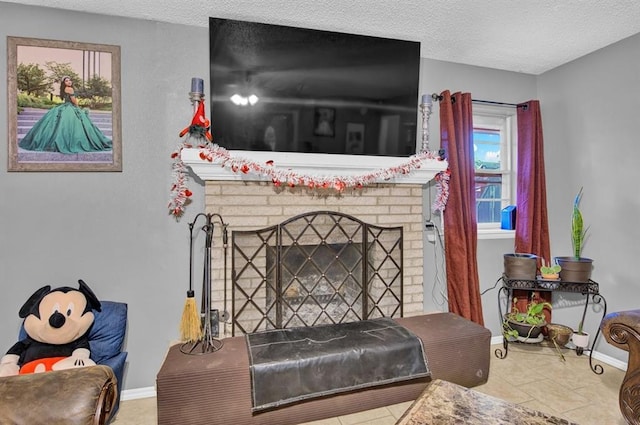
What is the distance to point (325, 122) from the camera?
2340mm

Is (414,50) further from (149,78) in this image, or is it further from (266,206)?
(149,78)

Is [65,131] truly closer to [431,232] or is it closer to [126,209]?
[126,209]

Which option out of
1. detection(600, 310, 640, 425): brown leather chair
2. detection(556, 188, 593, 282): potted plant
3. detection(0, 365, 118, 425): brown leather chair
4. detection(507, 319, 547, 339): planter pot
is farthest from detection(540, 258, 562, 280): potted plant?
detection(0, 365, 118, 425): brown leather chair

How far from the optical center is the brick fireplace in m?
2.21

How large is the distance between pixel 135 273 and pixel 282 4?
6.22ft

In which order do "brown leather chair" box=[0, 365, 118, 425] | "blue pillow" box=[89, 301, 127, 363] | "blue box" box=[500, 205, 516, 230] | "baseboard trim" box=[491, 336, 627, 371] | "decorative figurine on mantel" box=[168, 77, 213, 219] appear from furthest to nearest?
"blue box" box=[500, 205, 516, 230]
"baseboard trim" box=[491, 336, 627, 371]
"decorative figurine on mantel" box=[168, 77, 213, 219]
"blue pillow" box=[89, 301, 127, 363]
"brown leather chair" box=[0, 365, 118, 425]

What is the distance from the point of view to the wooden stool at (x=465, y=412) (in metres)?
1.21

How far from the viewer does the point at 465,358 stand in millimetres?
2139

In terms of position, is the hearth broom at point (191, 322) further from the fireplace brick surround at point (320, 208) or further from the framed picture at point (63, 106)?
the framed picture at point (63, 106)

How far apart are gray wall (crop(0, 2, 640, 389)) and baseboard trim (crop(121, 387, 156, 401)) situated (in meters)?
0.03

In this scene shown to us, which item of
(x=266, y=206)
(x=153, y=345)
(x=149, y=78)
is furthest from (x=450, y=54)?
(x=153, y=345)

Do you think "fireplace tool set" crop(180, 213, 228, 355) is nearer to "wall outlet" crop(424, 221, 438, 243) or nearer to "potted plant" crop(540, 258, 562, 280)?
"wall outlet" crop(424, 221, 438, 243)

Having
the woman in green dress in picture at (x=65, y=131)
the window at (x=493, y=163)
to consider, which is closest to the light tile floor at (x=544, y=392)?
the window at (x=493, y=163)

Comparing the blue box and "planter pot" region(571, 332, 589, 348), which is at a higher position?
the blue box
